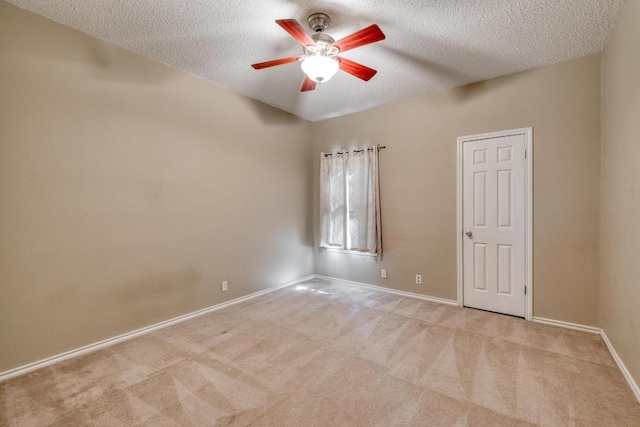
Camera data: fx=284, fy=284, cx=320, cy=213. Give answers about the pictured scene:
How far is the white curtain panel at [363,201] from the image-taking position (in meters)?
4.11

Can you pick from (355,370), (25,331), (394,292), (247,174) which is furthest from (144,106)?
(394,292)

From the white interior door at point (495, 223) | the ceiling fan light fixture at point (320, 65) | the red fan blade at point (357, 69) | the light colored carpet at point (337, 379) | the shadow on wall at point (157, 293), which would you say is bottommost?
the light colored carpet at point (337, 379)

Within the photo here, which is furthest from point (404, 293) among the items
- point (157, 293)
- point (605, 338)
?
point (157, 293)

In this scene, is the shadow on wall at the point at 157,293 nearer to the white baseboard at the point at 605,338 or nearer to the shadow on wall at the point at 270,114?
A: the shadow on wall at the point at 270,114

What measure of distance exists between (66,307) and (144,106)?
6.35 feet

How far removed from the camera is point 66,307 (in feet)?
7.74

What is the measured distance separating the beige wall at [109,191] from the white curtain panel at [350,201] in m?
1.18

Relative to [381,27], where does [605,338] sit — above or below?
below

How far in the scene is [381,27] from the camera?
2352mm

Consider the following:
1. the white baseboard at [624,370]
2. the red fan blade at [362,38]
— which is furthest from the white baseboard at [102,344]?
the white baseboard at [624,370]

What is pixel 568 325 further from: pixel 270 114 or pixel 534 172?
pixel 270 114

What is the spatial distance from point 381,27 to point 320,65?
69cm

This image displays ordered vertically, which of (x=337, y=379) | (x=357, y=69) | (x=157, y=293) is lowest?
(x=337, y=379)

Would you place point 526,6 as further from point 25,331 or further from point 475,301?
point 25,331
